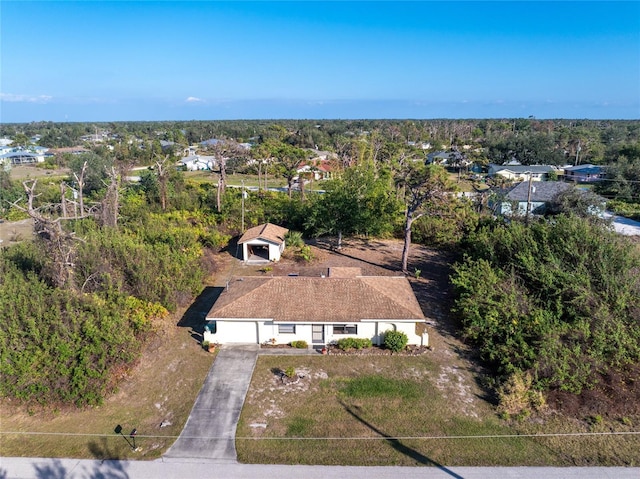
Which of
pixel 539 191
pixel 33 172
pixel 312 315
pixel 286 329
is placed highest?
pixel 539 191

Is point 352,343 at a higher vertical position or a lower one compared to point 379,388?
higher

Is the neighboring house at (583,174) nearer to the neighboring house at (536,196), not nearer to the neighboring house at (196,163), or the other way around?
the neighboring house at (536,196)

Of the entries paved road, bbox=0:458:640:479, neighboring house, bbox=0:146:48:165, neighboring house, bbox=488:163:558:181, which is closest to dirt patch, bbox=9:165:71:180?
neighboring house, bbox=0:146:48:165

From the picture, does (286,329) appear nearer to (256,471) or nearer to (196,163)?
(256,471)

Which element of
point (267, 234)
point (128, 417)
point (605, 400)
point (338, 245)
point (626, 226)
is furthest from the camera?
point (626, 226)

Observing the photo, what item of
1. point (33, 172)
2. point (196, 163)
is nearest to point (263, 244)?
point (196, 163)

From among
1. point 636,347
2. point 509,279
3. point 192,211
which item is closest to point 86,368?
point 509,279

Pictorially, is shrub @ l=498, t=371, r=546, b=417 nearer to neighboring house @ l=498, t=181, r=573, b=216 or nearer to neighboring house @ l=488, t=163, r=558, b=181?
neighboring house @ l=498, t=181, r=573, b=216

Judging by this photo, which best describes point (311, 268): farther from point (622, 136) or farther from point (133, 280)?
point (622, 136)
